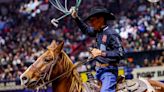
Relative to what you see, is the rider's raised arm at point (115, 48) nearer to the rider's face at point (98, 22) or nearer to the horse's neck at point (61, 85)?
the rider's face at point (98, 22)

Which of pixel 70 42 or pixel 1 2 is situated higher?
pixel 1 2

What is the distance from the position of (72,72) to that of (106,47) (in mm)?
623

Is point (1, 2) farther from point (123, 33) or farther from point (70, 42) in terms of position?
point (123, 33)

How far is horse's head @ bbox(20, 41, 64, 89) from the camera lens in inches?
289

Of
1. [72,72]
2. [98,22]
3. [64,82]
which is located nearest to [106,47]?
[98,22]

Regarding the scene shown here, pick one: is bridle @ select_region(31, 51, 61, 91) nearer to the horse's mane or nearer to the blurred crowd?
the horse's mane

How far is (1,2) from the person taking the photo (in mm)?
28312

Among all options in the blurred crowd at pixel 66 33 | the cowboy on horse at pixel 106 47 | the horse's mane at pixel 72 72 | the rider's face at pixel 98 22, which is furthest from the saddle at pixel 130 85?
the blurred crowd at pixel 66 33

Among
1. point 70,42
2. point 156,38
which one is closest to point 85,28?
point 156,38

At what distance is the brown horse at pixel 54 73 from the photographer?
7.40 m

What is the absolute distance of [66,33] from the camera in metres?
23.0

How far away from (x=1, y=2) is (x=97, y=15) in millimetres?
21055

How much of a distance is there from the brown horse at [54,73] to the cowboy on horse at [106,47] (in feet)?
1.04

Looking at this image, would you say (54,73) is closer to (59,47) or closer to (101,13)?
(59,47)
